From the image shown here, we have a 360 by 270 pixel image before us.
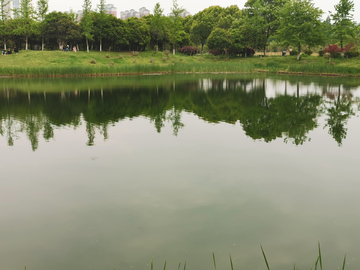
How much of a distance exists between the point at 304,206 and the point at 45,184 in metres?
5.57

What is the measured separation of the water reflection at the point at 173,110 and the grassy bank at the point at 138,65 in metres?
14.2

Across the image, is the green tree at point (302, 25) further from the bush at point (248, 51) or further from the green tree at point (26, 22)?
the green tree at point (26, 22)

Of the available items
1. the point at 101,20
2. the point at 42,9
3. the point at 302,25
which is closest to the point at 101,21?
the point at 101,20

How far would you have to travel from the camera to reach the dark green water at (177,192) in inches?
200

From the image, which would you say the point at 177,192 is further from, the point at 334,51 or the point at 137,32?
the point at 137,32

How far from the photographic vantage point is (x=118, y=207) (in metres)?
6.48

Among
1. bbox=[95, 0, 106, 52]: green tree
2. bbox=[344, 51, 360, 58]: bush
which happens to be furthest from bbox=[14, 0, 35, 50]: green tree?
bbox=[344, 51, 360, 58]: bush

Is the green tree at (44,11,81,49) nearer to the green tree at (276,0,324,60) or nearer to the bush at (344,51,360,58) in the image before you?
the green tree at (276,0,324,60)

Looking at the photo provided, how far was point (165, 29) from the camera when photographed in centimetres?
6191

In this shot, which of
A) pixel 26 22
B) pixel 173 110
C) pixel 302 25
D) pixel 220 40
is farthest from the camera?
pixel 220 40

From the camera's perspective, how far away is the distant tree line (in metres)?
50.7

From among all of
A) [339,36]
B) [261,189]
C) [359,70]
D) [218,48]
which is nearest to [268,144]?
[261,189]

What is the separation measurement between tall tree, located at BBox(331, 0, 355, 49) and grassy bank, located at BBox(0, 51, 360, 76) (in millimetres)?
4021

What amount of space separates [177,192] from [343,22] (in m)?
51.4
